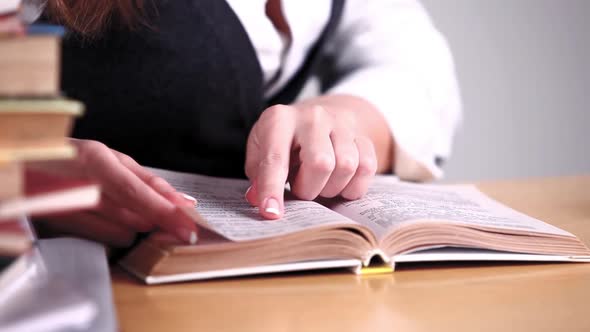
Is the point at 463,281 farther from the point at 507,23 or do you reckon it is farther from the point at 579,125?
the point at 579,125

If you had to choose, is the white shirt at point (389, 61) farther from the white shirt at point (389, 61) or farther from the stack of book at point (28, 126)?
the stack of book at point (28, 126)

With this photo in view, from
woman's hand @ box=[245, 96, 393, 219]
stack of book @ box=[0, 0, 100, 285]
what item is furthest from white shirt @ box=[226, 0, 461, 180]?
stack of book @ box=[0, 0, 100, 285]

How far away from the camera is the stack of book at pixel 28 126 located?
1.06ft

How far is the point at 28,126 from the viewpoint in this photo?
1.09 feet

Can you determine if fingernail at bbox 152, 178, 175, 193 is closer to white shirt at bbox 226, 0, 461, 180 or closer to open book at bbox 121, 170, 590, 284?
open book at bbox 121, 170, 590, 284

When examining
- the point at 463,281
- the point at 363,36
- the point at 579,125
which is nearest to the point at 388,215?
the point at 463,281

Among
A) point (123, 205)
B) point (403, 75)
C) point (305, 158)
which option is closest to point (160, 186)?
point (123, 205)

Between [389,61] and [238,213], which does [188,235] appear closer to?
[238,213]

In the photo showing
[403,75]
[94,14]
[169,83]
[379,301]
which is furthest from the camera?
[403,75]

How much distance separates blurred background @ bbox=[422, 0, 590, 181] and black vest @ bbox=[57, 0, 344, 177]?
3.56 ft

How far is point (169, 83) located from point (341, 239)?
0.43m

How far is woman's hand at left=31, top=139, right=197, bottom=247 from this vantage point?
526 mm

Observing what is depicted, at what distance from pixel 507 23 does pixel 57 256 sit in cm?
168

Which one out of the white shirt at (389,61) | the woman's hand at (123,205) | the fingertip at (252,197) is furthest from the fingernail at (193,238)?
the white shirt at (389,61)
